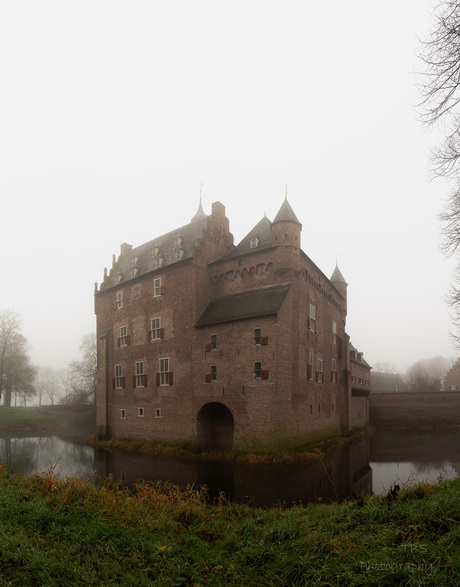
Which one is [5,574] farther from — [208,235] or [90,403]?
[90,403]

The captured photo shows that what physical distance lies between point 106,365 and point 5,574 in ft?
82.6

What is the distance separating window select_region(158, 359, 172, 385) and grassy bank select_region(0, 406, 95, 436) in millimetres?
17885

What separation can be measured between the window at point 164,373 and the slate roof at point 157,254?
6153 millimetres

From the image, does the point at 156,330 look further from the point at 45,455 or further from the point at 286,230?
the point at 286,230

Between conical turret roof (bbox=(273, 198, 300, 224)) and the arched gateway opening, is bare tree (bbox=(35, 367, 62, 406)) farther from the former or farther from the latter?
conical turret roof (bbox=(273, 198, 300, 224))

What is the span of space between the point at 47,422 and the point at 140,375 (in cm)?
Answer: 2223

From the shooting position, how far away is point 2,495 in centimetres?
705

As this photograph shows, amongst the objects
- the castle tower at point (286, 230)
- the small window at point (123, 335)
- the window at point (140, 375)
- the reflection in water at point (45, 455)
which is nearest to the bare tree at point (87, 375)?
the reflection in water at point (45, 455)

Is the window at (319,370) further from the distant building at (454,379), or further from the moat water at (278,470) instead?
the distant building at (454,379)

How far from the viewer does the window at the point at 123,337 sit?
2711 cm

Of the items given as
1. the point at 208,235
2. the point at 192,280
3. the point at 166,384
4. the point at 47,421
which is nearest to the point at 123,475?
the point at 166,384

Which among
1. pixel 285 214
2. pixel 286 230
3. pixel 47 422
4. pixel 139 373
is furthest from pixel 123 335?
pixel 47 422

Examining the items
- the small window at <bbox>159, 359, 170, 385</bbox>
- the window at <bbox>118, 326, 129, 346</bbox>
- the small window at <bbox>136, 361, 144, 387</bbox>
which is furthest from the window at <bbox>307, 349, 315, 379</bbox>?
the window at <bbox>118, 326, 129, 346</bbox>

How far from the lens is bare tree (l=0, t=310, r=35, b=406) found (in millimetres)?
45688
